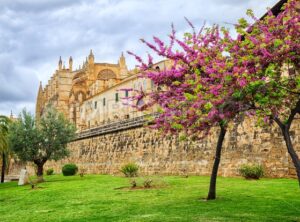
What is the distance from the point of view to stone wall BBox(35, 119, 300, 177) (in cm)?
1806

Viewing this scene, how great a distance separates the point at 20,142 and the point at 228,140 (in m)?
16.4

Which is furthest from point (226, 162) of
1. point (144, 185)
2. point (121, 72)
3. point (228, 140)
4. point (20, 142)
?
point (121, 72)

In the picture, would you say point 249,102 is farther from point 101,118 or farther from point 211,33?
point 101,118

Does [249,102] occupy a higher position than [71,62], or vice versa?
[71,62]

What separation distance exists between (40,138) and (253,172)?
58.2ft

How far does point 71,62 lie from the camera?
91312mm

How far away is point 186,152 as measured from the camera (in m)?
24.6

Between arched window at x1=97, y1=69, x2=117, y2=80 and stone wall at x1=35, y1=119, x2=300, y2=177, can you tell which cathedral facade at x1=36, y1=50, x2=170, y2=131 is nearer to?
arched window at x1=97, y1=69, x2=117, y2=80

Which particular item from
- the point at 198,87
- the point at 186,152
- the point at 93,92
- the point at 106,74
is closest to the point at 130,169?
the point at 186,152

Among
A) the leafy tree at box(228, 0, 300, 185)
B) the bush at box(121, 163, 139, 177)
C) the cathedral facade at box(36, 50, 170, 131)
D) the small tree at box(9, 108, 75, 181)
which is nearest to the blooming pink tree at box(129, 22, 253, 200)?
the leafy tree at box(228, 0, 300, 185)

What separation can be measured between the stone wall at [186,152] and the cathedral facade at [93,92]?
11498mm

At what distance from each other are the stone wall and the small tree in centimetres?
514

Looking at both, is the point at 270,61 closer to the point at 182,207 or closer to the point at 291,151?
the point at 291,151

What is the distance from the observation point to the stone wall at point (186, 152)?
1806cm
